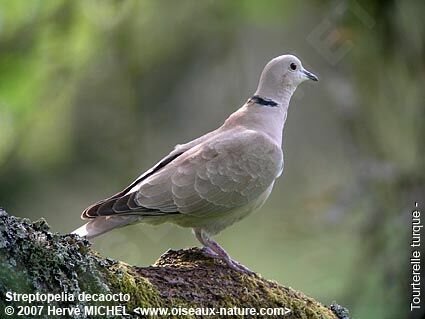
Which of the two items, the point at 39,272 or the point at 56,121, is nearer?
the point at 39,272

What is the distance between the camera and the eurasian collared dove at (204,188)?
3791 mm

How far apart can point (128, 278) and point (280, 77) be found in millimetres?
2282

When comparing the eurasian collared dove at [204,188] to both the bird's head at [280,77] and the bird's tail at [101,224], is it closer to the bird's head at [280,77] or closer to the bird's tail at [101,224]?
the bird's tail at [101,224]

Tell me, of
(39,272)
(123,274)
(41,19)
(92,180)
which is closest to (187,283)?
(123,274)

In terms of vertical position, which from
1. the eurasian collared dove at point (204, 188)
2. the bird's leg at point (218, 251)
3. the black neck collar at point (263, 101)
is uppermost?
the black neck collar at point (263, 101)

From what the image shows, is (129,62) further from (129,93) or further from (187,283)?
(187,283)

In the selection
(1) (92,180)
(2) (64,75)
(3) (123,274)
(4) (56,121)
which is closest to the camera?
(3) (123,274)

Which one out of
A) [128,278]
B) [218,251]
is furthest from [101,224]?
[128,278]

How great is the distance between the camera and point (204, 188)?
399cm

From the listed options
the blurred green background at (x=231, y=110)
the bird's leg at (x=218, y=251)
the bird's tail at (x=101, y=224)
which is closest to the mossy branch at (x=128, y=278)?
the bird's leg at (x=218, y=251)

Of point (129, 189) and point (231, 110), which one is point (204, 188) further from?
point (231, 110)

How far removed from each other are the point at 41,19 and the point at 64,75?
51 centimetres

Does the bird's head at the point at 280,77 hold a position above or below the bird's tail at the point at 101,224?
above

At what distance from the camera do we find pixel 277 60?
4.89m
